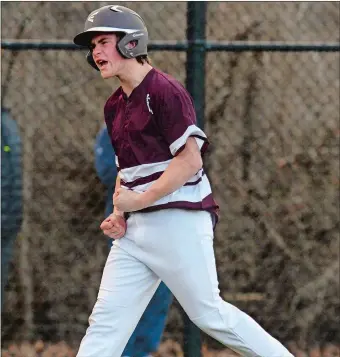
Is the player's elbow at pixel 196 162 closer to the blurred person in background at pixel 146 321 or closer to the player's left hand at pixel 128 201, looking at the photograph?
the player's left hand at pixel 128 201

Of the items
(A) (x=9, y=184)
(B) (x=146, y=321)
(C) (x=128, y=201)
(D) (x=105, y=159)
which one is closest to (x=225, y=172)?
(D) (x=105, y=159)

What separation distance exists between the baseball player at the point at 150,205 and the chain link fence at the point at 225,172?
2106 mm

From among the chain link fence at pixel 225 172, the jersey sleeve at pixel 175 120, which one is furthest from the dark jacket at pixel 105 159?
the jersey sleeve at pixel 175 120

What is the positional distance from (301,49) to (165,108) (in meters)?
1.42

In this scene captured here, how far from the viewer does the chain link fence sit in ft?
20.6

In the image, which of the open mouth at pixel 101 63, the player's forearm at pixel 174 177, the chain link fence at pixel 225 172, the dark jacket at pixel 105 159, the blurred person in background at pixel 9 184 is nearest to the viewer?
the player's forearm at pixel 174 177

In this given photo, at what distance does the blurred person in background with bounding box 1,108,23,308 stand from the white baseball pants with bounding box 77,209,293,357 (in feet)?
4.48

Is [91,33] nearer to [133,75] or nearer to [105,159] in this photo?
[133,75]

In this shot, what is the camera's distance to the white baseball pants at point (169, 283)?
4078mm

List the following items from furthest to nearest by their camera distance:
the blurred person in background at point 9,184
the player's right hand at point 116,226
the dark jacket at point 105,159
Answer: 1. the blurred person in background at point 9,184
2. the dark jacket at point 105,159
3. the player's right hand at point 116,226

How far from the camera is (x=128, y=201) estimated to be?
13.2 ft

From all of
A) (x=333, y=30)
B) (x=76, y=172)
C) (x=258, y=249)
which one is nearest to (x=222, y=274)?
(x=258, y=249)

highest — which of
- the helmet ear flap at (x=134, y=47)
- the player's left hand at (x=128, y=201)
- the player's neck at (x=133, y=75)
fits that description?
the helmet ear flap at (x=134, y=47)

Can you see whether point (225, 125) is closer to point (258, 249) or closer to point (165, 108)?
point (258, 249)
